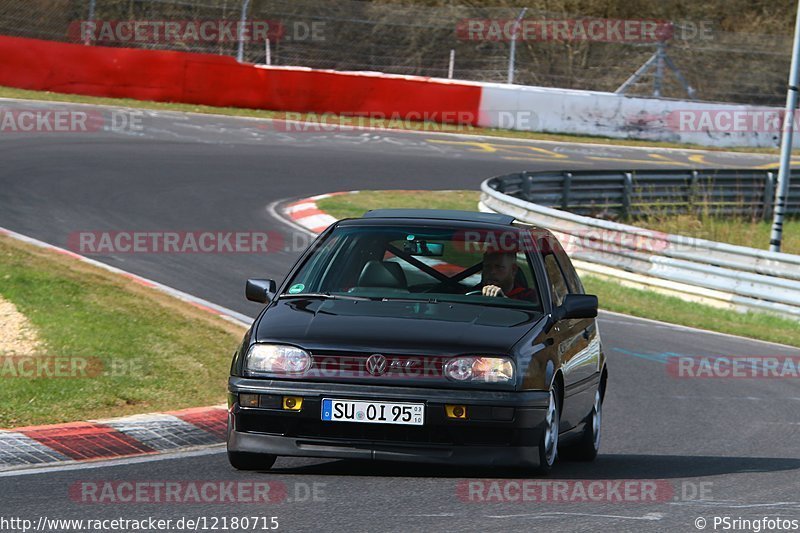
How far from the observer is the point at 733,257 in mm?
Answer: 17078

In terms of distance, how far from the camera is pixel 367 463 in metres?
7.52

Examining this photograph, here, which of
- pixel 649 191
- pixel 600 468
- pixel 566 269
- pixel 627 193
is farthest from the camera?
pixel 649 191

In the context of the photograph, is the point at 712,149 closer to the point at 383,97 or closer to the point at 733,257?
the point at 383,97

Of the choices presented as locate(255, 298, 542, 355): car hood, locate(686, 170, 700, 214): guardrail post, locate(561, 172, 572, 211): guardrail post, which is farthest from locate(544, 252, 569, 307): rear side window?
locate(686, 170, 700, 214): guardrail post

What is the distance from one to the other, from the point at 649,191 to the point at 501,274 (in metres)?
17.5

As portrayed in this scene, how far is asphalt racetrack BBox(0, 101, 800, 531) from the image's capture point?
6172 millimetres

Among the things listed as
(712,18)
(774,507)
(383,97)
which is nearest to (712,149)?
(383,97)

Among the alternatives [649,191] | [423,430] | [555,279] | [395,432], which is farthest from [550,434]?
[649,191]

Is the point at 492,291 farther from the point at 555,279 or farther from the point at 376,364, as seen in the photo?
the point at 376,364

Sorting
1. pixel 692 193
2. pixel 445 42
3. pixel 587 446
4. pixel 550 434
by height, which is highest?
pixel 445 42

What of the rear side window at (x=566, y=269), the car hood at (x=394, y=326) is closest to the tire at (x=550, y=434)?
the car hood at (x=394, y=326)

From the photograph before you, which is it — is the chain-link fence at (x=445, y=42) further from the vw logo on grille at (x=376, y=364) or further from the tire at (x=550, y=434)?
the vw logo on grille at (x=376, y=364)

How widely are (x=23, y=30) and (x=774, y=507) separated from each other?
25777mm

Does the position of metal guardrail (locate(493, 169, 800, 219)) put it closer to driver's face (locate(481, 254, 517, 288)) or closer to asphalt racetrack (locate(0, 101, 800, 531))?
asphalt racetrack (locate(0, 101, 800, 531))
